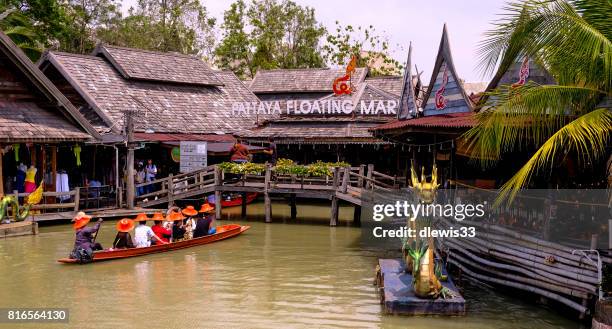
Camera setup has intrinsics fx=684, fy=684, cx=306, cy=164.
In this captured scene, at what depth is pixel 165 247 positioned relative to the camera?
17.1m

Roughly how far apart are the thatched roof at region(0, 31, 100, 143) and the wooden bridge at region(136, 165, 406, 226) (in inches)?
134

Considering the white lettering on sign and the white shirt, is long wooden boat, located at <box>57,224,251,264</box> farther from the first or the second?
the white lettering on sign

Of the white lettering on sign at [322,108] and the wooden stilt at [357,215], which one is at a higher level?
the white lettering on sign at [322,108]

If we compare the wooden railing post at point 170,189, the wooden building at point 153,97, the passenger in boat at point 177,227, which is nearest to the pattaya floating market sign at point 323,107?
the wooden building at point 153,97

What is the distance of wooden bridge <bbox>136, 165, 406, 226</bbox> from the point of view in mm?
21672

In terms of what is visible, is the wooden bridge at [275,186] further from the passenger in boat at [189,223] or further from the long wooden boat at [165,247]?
the passenger in boat at [189,223]

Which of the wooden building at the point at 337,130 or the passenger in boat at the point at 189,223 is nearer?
Result: the passenger in boat at the point at 189,223

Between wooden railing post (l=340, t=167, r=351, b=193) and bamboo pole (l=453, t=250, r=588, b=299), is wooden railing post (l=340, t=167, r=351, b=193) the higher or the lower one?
the higher one

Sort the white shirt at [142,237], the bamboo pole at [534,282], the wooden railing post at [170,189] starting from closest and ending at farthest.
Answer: the bamboo pole at [534,282], the white shirt at [142,237], the wooden railing post at [170,189]

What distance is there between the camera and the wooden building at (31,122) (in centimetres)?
2020

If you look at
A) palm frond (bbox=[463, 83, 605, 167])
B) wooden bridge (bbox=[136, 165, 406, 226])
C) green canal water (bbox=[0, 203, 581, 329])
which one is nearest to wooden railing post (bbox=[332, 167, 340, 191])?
wooden bridge (bbox=[136, 165, 406, 226])

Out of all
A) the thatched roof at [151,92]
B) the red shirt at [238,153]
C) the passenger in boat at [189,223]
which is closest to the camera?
the passenger in boat at [189,223]

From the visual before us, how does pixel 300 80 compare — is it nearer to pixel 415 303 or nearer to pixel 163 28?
pixel 163 28

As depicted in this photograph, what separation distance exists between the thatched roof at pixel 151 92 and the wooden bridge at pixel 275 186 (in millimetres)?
3513
